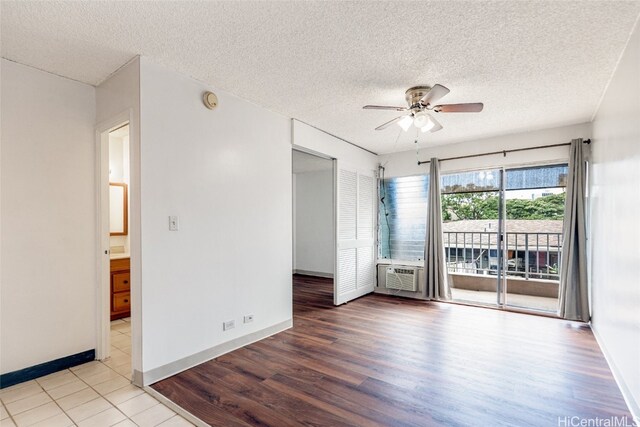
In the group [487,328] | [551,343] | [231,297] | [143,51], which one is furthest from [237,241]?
[551,343]

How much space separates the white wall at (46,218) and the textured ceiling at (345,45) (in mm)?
297

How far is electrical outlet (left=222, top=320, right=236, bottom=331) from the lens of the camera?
2995mm

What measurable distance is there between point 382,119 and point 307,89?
1.22 m

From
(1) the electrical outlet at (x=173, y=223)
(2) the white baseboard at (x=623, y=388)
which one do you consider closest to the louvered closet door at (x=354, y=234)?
(1) the electrical outlet at (x=173, y=223)

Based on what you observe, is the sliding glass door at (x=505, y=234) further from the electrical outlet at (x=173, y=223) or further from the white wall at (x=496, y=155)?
the electrical outlet at (x=173, y=223)

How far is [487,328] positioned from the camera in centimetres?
365

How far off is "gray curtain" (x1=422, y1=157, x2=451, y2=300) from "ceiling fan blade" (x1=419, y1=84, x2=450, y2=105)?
2411 millimetres

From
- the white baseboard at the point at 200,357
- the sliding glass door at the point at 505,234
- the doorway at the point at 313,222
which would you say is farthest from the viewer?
the doorway at the point at 313,222

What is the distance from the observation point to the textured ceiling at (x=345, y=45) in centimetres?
187

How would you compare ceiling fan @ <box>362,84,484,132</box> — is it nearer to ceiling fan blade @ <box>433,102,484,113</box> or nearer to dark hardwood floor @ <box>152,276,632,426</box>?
ceiling fan blade @ <box>433,102,484,113</box>

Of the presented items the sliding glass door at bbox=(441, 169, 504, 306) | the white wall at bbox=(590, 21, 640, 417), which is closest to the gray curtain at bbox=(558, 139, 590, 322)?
the white wall at bbox=(590, 21, 640, 417)

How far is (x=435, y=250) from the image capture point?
488cm

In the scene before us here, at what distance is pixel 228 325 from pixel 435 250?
3.33m

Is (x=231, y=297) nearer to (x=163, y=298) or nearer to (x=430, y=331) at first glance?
(x=163, y=298)
